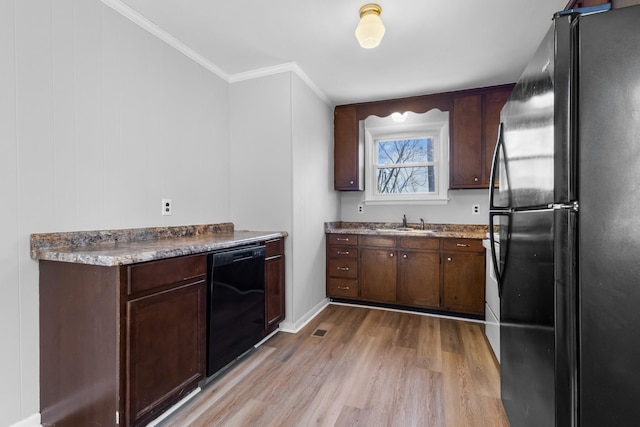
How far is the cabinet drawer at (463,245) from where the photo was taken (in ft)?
9.82

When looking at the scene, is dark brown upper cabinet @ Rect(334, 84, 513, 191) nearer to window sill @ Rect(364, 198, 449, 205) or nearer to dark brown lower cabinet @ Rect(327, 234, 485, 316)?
window sill @ Rect(364, 198, 449, 205)

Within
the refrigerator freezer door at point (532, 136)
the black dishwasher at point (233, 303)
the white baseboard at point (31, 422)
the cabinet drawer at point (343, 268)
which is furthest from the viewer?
the cabinet drawer at point (343, 268)

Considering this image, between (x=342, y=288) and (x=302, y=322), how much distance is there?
76 centimetres

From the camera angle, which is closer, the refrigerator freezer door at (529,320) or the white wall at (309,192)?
the refrigerator freezer door at (529,320)

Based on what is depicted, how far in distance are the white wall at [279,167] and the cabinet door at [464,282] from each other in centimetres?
147

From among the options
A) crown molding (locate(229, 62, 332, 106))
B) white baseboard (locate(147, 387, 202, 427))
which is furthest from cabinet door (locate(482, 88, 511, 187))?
white baseboard (locate(147, 387, 202, 427))

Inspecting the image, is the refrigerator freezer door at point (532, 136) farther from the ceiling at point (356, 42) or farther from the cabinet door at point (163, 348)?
the cabinet door at point (163, 348)

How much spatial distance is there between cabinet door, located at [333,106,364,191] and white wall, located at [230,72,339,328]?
735mm

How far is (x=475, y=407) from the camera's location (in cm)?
170

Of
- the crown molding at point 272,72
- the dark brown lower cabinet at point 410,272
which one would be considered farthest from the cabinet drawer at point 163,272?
the dark brown lower cabinet at point 410,272

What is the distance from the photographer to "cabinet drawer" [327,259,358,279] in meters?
3.48

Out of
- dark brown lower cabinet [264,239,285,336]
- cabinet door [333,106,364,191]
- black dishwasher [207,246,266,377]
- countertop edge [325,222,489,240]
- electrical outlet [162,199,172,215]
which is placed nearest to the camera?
black dishwasher [207,246,266,377]

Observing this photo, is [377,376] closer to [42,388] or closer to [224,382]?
[224,382]

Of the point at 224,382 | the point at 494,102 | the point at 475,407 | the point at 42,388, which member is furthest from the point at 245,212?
the point at 494,102
